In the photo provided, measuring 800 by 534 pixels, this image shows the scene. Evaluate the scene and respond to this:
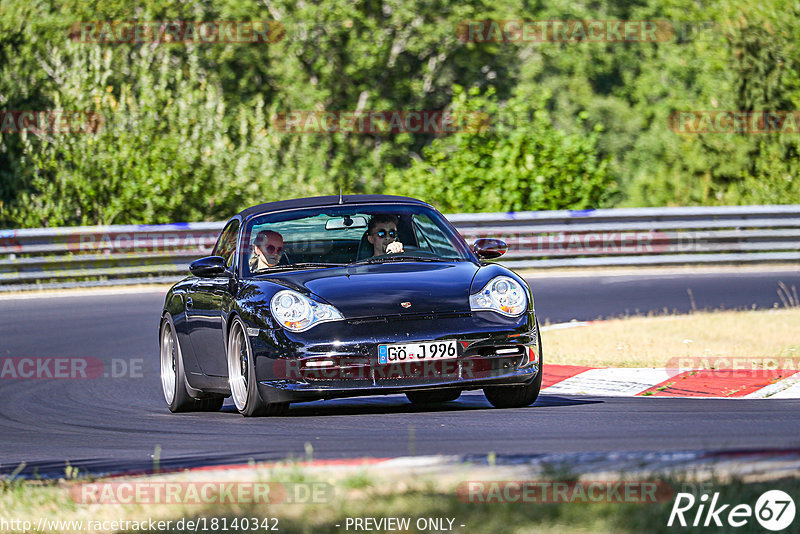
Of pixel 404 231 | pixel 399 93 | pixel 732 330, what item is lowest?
pixel 732 330

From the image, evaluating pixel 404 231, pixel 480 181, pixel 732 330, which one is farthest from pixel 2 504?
pixel 480 181

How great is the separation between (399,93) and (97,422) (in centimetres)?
3402

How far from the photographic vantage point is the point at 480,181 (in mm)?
25875

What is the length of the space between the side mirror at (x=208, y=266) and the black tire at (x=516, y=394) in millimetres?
1968

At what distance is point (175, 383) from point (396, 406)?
166 centimetres

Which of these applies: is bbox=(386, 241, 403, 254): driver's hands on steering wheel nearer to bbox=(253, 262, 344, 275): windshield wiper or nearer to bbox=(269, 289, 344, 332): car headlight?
bbox=(253, 262, 344, 275): windshield wiper

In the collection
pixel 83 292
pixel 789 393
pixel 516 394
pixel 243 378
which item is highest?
pixel 83 292

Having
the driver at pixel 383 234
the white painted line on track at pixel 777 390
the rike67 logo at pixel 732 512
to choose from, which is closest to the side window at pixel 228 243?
the driver at pixel 383 234

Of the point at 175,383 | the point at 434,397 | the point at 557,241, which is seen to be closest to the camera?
the point at 434,397

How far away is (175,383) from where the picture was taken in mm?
10289

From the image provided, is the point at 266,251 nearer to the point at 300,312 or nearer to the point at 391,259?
the point at 391,259

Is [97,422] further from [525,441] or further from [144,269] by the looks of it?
[144,269]

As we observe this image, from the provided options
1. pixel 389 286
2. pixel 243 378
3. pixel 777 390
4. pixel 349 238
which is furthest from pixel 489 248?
pixel 777 390

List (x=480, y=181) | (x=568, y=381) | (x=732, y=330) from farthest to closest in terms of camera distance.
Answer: (x=480, y=181) → (x=732, y=330) → (x=568, y=381)
